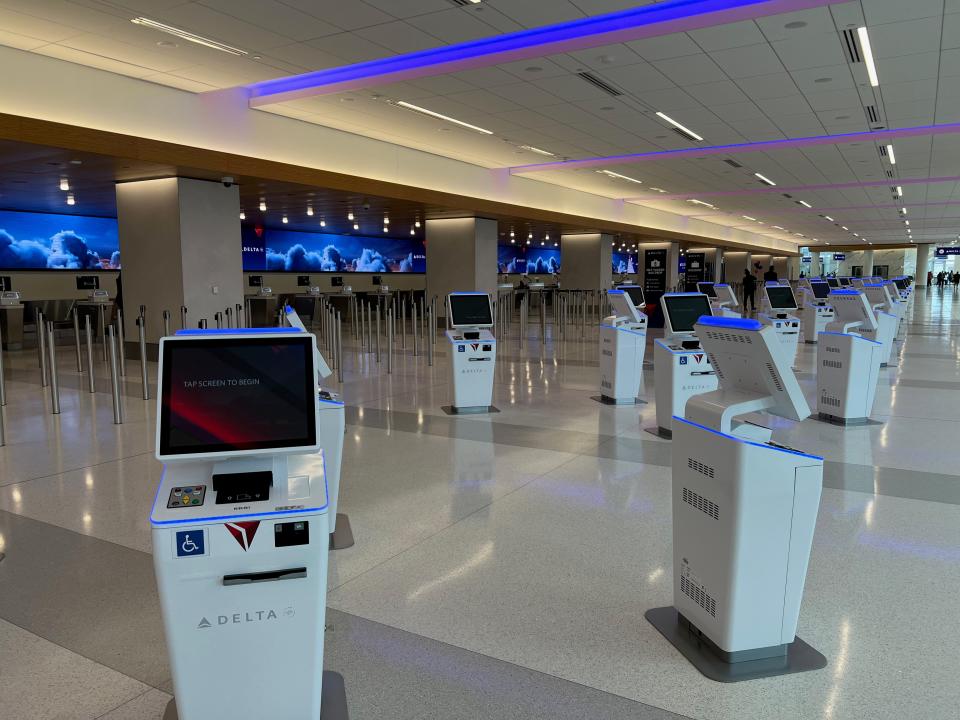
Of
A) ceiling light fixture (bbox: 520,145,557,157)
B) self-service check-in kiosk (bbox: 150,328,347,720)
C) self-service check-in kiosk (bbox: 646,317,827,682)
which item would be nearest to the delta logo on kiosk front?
self-service check-in kiosk (bbox: 150,328,347,720)

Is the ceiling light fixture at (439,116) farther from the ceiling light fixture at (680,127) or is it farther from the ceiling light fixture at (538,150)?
the ceiling light fixture at (680,127)

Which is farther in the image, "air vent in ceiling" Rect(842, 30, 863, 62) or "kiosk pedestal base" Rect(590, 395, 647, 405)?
"kiosk pedestal base" Rect(590, 395, 647, 405)

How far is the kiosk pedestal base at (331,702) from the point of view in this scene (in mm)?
2420

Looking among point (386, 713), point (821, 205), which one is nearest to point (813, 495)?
point (386, 713)

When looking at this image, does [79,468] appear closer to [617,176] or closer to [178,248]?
[178,248]

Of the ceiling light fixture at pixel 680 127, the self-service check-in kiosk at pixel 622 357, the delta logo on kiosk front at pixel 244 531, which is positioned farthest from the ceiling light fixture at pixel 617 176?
the delta logo on kiosk front at pixel 244 531

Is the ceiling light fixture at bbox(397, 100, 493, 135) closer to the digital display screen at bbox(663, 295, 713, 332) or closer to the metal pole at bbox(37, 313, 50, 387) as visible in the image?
the metal pole at bbox(37, 313, 50, 387)

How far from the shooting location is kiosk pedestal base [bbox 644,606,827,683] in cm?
268

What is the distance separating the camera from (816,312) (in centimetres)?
1491

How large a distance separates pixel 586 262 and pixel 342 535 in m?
21.3

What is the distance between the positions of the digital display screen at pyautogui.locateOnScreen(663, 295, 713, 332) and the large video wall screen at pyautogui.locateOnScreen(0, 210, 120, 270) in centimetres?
1706

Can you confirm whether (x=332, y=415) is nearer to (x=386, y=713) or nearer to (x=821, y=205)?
(x=386, y=713)

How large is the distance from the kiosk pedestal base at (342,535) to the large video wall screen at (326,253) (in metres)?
20.9

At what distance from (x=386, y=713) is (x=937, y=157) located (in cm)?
1772
